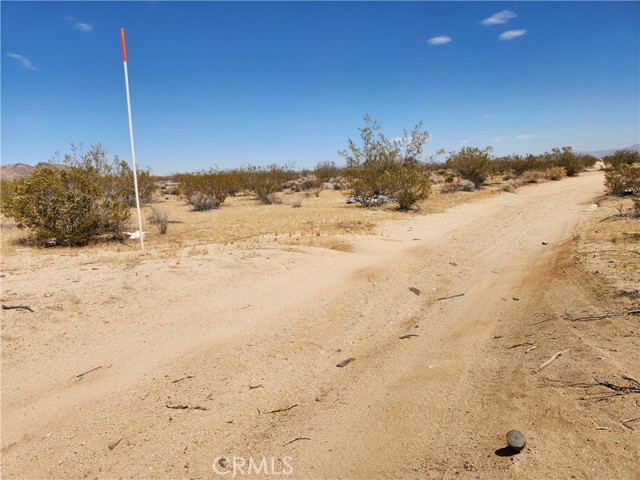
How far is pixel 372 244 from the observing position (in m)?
10.4

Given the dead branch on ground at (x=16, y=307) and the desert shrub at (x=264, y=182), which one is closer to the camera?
the dead branch on ground at (x=16, y=307)

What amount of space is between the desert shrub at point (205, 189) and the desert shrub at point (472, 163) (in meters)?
17.1

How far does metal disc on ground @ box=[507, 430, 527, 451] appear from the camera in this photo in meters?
2.77

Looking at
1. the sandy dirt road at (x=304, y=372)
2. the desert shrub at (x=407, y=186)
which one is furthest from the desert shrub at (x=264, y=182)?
the sandy dirt road at (x=304, y=372)

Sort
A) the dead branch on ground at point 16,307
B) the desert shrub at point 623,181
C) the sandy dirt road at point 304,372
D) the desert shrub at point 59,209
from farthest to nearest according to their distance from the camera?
the desert shrub at point 623,181
the desert shrub at point 59,209
the dead branch on ground at point 16,307
the sandy dirt road at point 304,372

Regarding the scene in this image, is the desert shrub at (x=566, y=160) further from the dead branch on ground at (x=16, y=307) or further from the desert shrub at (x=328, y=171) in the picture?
the dead branch on ground at (x=16, y=307)

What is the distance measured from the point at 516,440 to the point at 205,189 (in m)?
22.3

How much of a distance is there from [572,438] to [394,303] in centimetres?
364

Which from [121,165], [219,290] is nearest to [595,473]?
[219,290]

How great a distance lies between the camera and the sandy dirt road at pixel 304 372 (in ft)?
9.73

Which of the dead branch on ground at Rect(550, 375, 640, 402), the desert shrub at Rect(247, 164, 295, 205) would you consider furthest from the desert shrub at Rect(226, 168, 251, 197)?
the dead branch on ground at Rect(550, 375, 640, 402)

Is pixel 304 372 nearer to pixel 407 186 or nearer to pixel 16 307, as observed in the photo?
pixel 16 307

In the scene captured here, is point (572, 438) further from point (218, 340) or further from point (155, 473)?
point (218, 340)

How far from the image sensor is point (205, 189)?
23.1 metres
